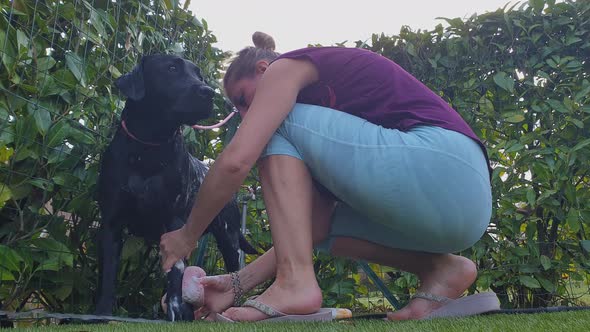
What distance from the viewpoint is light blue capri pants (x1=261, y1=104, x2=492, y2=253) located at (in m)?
1.55

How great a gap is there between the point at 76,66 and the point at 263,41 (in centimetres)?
80

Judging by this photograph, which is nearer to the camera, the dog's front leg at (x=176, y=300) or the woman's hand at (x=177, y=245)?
the woman's hand at (x=177, y=245)

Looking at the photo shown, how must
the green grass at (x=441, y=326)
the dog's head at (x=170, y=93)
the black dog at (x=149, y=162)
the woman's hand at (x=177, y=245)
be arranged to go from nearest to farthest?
the green grass at (x=441, y=326), the woman's hand at (x=177, y=245), the black dog at (x=149, y=162), the dog's head at (x=170, y=93)

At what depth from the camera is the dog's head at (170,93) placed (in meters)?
2.36

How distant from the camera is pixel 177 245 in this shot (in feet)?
5.67

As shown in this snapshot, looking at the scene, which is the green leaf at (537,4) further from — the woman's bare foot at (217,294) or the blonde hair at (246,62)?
the woman's bare foot at (217,294)

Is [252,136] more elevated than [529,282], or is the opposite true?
[252,136]

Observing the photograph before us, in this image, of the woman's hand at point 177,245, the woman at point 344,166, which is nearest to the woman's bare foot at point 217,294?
the woman at point 344,166

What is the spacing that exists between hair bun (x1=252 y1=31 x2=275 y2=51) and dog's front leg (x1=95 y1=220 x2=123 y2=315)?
2.99ft

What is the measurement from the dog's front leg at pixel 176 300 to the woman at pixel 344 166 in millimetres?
121

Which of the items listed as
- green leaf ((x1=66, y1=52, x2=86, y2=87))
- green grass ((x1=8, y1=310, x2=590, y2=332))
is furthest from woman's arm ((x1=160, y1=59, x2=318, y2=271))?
green leaf ((x1=66, y1=52, x2=86, y2=87))

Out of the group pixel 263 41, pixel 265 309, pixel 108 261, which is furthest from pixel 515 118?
pixel 108 261

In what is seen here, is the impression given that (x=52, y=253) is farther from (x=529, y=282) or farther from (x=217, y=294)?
(x=529, y=282)

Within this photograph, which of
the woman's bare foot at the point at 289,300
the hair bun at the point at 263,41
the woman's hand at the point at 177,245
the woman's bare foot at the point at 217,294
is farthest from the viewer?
the hair bun at the point at 263,41
